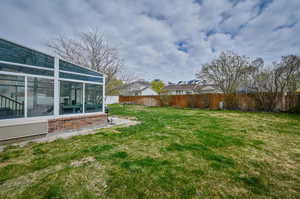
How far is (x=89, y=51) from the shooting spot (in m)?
9.80

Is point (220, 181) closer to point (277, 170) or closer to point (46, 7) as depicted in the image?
point (277, 170)

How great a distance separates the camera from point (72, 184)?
71.6 inches

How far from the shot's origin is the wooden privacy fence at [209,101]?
34.9ft

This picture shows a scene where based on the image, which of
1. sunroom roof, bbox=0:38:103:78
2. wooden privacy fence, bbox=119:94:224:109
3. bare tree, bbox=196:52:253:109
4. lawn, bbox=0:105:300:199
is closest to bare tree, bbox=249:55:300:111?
bare tree, bbox=196:52:253:109

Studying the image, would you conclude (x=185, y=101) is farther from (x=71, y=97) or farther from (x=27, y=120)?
(x=27, y=120)

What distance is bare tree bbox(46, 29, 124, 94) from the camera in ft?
29.9

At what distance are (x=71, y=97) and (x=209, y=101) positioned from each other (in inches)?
487

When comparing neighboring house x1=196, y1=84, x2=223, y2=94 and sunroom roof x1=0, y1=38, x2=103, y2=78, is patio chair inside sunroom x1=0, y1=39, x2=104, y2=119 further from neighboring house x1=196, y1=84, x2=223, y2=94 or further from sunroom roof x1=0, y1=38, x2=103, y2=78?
neighboring house x1=196, y1=84, x2=223, y2=94

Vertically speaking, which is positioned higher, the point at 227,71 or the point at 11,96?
the point at 227,71

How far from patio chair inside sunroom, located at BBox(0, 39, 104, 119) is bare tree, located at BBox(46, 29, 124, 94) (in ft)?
14.6

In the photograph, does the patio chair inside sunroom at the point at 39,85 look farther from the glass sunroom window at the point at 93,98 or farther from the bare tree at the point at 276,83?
the bare tree at the point at 276,83

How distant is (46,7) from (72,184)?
790cm

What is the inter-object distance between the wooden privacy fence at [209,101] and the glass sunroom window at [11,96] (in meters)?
13.4

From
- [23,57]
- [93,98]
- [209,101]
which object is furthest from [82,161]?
[209,101]
